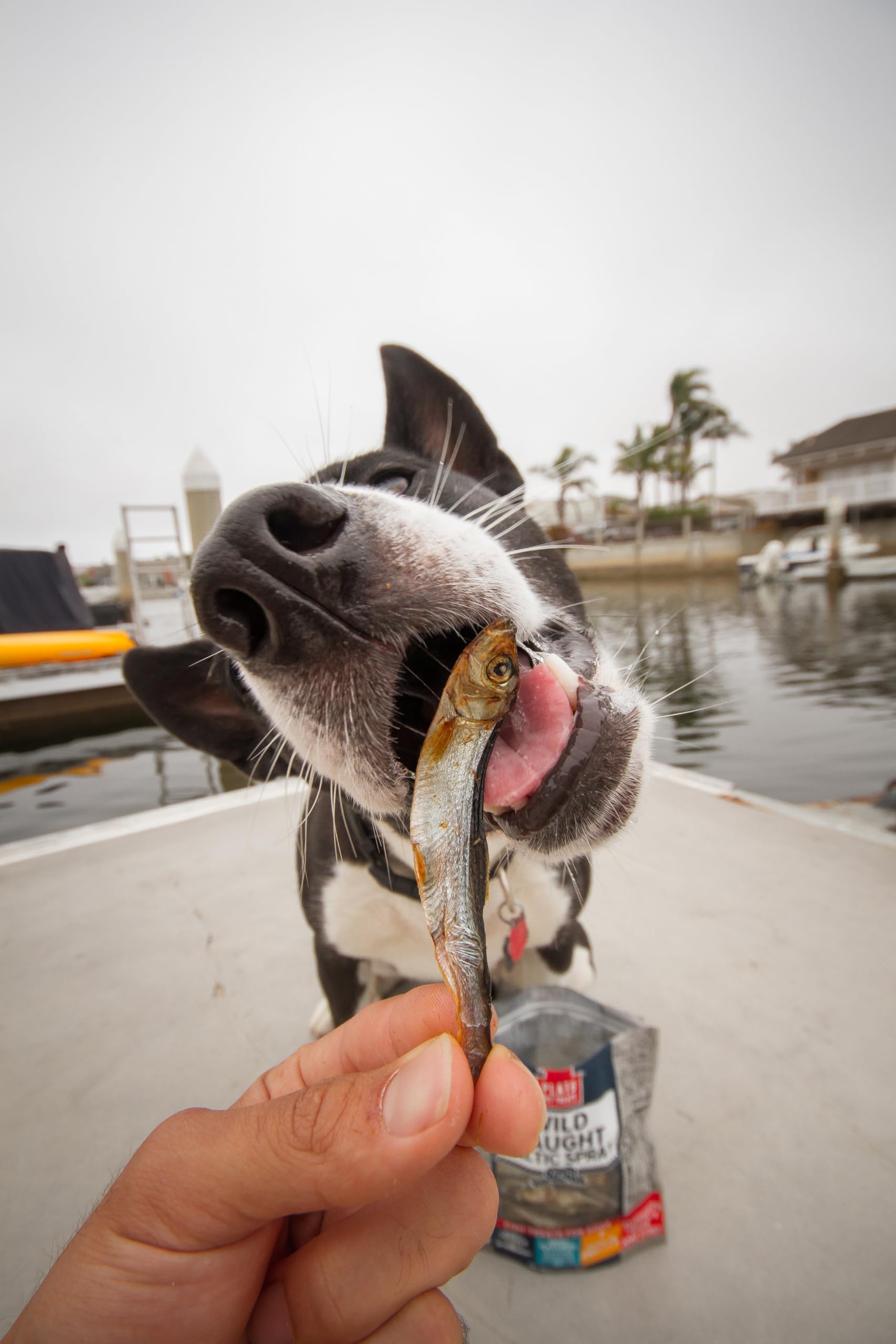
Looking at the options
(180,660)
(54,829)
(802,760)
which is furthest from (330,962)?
(802,760)

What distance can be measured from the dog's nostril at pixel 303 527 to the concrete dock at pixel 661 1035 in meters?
0.83

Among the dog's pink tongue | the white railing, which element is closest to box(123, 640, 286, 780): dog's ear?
the dog's pink tongue

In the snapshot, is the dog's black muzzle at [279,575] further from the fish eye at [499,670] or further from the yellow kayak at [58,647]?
the yellow kayak at [58,647]

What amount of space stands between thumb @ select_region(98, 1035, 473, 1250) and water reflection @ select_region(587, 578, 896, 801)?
0.87 metres

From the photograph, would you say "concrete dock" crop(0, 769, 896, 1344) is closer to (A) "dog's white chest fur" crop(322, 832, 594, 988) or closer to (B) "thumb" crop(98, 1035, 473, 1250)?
(A) "dog's white chest fur" crop(322, 832, 594, 988)

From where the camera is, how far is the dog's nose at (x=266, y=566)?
2.53ft

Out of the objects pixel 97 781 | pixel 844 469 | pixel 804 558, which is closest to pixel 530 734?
pixel 97 781

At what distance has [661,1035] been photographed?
168cm

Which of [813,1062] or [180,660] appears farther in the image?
[180,660]

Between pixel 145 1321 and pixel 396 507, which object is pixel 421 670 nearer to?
pixel 396 507

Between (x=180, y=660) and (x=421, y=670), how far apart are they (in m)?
0.96

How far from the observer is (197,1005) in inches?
76.6

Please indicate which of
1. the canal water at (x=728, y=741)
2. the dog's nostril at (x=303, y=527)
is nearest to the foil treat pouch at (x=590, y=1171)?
the canal water at (x=728, y=741)

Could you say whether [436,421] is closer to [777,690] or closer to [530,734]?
[530,734]
